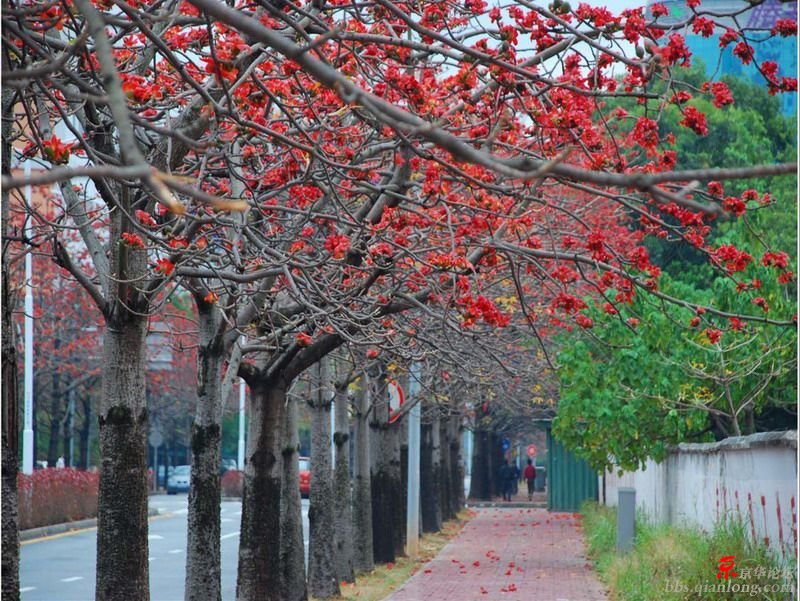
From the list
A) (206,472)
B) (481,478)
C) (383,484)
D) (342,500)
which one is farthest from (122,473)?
(481,478)

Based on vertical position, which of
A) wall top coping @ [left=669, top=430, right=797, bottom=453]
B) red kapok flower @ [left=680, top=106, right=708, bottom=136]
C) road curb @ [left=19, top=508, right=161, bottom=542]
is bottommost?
road curb @ [left=19, top=508, right=161, bottom=542]

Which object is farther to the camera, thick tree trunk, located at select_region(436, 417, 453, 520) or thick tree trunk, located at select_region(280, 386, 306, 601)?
thick tree trunk, located at select_region(436, 417, 453, 520)

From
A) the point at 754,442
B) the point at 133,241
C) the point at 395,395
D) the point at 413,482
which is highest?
the point at 133,241

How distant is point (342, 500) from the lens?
21344 millimetres

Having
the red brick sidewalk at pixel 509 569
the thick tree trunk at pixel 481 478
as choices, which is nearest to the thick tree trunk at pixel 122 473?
the red brick sidewalk at pixel 509 569

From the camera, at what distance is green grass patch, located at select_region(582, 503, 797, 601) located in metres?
12.0

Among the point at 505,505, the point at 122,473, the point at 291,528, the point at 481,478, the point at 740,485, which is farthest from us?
the point at 481,478

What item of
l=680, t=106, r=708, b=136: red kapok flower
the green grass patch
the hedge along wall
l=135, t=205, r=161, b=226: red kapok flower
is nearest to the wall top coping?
the green grass patch

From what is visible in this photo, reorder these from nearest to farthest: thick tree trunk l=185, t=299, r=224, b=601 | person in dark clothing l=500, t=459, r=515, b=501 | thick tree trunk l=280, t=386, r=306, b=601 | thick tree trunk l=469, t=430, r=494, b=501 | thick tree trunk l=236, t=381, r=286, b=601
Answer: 1. thick tree trunk l=185, t=299, r=224, b=601
2. thick tree trunk l=236, t=381, r=286, b=601
3. thick tree trunk l=280, t=386, r=306, b=601
4. thick tree trunk l=469, t=430, r=494, b=501
5. person in dark clothing l=500, t=459, r=515, b=501

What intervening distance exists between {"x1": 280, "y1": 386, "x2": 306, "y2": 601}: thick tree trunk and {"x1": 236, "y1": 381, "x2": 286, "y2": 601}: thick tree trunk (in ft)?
5.98

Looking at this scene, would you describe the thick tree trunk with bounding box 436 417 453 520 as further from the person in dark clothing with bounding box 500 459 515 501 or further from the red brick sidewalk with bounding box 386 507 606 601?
the person in dark clothing with bounding box 500 459 515 501

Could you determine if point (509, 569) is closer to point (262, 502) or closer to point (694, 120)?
point (262, 502)

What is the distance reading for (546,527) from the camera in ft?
124

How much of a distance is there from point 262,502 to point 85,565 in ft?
36.8
